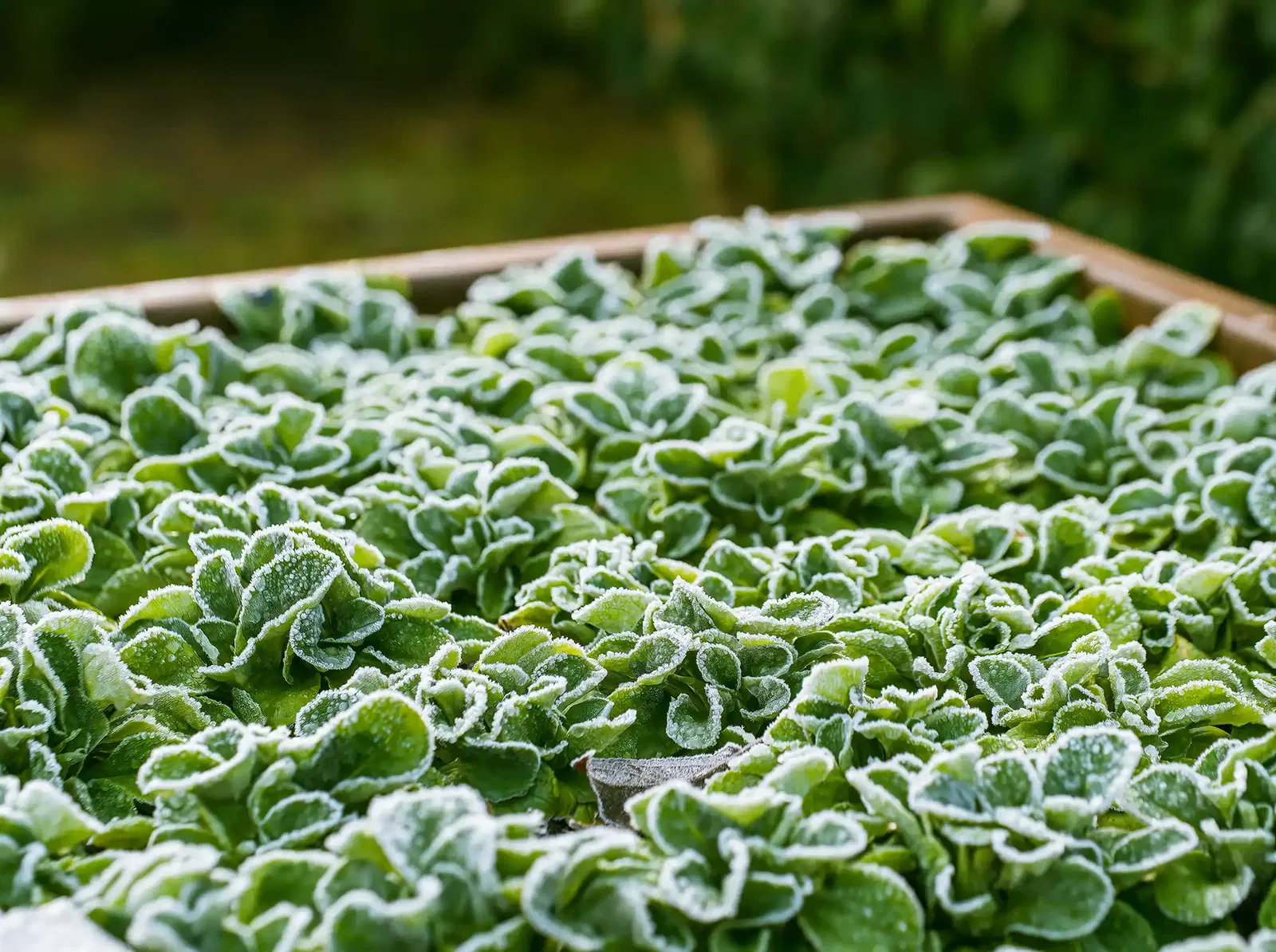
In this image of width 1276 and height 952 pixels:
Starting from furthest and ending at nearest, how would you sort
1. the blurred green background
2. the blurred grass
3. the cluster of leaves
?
the blurred grass < the blurred green background < the cluster of leaves

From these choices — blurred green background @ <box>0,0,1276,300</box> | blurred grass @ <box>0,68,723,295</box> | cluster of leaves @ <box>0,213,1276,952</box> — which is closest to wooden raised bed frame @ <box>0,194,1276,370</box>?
cluster of leaves @ <box>0,213,1276,952</box>

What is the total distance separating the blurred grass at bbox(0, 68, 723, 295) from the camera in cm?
516

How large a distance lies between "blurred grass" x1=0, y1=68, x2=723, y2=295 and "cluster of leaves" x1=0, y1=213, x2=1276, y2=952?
327 centimetres

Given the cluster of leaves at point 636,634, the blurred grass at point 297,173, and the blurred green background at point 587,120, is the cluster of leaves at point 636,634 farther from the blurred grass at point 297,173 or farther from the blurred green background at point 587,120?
the blurred grass at point 297,173

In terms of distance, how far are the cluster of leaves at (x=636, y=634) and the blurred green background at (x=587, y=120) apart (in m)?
1.26

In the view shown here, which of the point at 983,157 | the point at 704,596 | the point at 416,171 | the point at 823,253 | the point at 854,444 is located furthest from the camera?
the point at 416,171

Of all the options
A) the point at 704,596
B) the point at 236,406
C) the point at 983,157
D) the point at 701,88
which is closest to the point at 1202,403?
the point at 704,596

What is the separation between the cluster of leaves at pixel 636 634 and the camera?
0.90 meters

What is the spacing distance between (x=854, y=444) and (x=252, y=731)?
807mm

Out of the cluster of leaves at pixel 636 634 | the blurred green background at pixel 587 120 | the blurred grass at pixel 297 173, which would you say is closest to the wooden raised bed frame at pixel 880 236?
the cluster of leaves at pixel 636 634

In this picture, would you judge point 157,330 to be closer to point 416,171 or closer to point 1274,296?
point 1274,296

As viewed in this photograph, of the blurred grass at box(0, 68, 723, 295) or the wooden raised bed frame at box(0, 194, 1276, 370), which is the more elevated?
the wooden raised bed frame at box(0, 194, 1276, 370)

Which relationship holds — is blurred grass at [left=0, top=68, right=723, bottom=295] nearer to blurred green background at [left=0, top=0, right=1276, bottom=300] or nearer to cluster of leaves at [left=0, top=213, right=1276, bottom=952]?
blurred green background at [left=0, top=0, right=1276, bottom=300]

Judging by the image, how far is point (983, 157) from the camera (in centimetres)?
352
